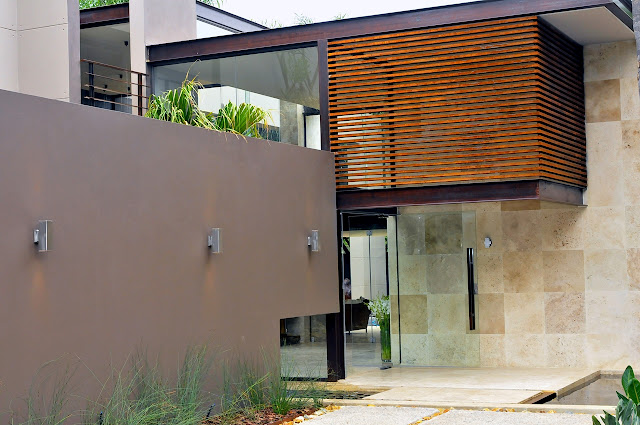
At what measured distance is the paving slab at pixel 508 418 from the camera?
7.84m

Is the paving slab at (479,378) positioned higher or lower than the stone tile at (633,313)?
lower

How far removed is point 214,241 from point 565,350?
554 centimetres

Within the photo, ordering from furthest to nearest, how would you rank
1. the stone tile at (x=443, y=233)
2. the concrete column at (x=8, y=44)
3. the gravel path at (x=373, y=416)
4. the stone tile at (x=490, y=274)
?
the stone tile at (x=443, y=233) < the stone tile at (x=490, y=274) < the concrete column at (x=8, y=44) < the gravel path at (x=373, y=416)

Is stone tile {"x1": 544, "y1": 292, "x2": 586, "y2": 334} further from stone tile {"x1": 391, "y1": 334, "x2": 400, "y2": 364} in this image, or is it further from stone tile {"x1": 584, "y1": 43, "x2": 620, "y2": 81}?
stone tile {"x1": 584, "y1": 43, "x2": 620, "y2": 81}

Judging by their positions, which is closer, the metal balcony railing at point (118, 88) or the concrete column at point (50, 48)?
the concrete column at point (50, 48)

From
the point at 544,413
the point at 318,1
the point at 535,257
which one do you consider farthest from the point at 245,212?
the point at 318,1

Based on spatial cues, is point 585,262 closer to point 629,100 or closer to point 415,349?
point 629,100

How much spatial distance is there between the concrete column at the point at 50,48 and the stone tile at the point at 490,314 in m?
6.02

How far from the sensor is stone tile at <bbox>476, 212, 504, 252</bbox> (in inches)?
496

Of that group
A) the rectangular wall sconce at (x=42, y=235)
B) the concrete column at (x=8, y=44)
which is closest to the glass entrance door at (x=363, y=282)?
the concrete column at (x=8, y=44)

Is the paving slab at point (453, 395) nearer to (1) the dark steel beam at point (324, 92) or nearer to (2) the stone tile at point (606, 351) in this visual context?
(2) the stone tile at point (606, 351)

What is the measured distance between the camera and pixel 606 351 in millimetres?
11867

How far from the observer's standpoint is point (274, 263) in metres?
9.95

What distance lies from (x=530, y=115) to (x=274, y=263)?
344 centimetres
